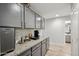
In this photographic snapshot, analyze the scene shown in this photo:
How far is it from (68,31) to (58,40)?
54.6 inches

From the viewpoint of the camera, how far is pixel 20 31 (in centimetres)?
269

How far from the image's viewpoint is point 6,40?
1.23 meters

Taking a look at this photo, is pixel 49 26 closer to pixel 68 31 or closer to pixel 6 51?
pixel 68 31

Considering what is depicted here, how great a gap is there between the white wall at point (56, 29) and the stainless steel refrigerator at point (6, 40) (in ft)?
17.8

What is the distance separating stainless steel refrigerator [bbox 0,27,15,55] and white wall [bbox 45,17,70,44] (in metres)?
5.43

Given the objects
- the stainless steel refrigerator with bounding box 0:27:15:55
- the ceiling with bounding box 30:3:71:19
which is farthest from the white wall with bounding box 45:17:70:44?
the stainless steel refrigerator with bounding box 0:27:15:55

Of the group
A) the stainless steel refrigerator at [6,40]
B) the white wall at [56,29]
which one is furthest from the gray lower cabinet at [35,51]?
the white wall at [56,29]

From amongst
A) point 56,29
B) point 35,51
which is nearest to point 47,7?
point 35,51

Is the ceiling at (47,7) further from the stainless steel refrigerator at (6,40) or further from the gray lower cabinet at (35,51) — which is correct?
the stainless steel refrigerator at (6,40)

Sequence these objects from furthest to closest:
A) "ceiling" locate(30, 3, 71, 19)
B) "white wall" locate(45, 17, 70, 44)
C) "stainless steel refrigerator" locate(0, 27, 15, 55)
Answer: "white wall" locate(45, 17, 70, 44) < "ceiling" locate(30, 3, 71, 19) < "stainless steel refrigerator" locate(0, 27, 15, 55)

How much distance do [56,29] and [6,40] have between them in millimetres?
5601

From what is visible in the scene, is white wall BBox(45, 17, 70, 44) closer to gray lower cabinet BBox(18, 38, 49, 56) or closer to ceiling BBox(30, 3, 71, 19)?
ceiling BBox(30, 3, 71, 19)

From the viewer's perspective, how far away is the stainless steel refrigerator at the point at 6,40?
1142mm

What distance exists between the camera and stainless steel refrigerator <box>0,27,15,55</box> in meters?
1.14
